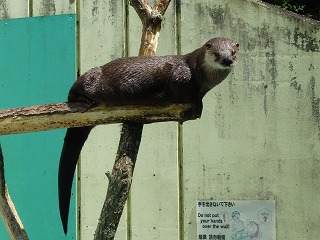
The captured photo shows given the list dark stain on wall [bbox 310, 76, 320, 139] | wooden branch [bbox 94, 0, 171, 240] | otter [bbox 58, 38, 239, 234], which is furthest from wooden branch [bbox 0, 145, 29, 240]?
dark stain on wall [bbox 310, 76, 320, 139]

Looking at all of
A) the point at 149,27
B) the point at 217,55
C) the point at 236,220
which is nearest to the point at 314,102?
the point at 236,220

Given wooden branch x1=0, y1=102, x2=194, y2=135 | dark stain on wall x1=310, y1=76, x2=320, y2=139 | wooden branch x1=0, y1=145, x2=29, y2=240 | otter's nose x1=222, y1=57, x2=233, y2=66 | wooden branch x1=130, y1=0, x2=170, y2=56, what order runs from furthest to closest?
dark stain on wall x1=310, y1=76, x2=320, y2=139 → wooden branch x1=130, y1=0, x2=170, y2=56 → wooden branch x1=0, y1=145, x2=29, y2=240 → wooden branch x1=0, y1=102, x2=194, y2=135 → otter's nose x1=222, y1=57, x2=233, y2=66

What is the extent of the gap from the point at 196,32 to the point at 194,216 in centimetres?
106

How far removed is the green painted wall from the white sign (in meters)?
0.76

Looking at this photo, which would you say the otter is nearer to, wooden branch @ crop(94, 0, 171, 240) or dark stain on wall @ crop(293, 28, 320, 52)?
wooden branch @ crop(94, 0, 171, 240)

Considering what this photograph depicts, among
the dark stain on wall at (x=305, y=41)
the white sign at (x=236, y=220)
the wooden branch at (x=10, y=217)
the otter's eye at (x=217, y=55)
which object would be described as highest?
the dark stain on wall at (x=305, y=41)

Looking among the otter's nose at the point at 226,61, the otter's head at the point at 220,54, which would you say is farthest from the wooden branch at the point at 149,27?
the otter's nose at the point at 226,61

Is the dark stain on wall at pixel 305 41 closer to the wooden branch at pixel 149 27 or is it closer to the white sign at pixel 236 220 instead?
the white sign at pixel 236 220

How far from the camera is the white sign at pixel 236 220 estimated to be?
12.5 feet

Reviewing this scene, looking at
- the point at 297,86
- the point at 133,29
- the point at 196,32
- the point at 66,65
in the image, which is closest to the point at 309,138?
the point at 297,86

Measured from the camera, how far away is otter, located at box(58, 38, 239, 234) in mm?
2703

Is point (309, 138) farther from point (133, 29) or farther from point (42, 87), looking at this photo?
point (42, 87)

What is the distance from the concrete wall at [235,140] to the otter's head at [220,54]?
1188 millimetres

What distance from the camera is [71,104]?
109 inches
